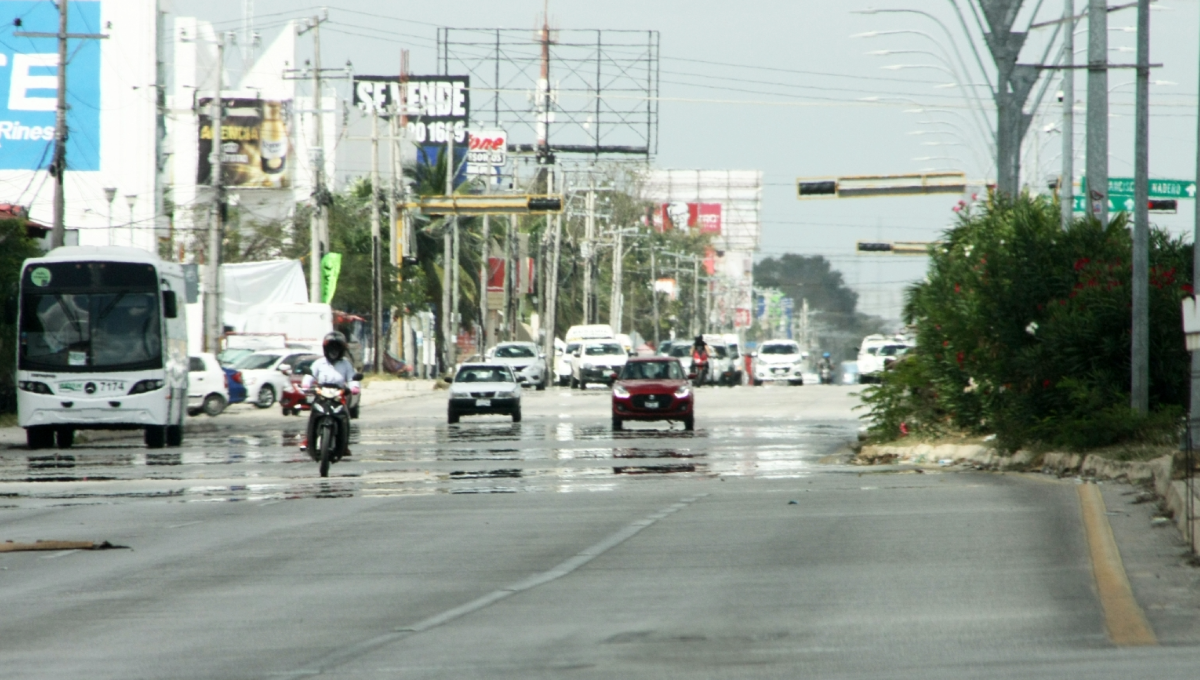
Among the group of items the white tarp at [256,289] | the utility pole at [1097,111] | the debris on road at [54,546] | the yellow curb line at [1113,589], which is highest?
the utility pole at [1097,111]

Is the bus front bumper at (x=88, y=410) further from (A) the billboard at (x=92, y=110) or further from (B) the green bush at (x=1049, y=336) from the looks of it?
(A) the billboard at (x=92, y=110)

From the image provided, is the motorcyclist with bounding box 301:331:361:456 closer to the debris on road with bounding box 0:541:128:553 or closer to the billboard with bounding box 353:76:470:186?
the debris on road with bounding box 0:541:128:553

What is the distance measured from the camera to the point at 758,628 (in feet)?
28.8

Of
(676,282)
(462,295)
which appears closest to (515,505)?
(462,295)

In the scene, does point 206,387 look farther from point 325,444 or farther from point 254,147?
point 254,147

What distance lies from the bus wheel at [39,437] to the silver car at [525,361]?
35.3 metres

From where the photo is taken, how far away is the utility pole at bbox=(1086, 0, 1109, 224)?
24.0 meters

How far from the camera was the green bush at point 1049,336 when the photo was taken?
20.5 m

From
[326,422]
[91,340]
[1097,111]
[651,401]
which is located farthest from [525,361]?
[326,422]

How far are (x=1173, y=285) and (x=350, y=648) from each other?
15.7 metres

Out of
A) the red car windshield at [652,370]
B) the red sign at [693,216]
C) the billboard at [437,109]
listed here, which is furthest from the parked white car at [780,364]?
the red sign at [693,216]

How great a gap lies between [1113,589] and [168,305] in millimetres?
21825

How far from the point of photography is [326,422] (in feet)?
70.1

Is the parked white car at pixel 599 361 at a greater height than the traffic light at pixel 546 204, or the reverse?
the traffic light at pixel 546 204
